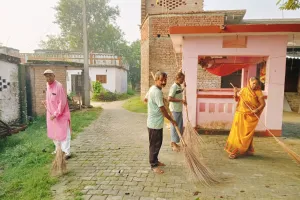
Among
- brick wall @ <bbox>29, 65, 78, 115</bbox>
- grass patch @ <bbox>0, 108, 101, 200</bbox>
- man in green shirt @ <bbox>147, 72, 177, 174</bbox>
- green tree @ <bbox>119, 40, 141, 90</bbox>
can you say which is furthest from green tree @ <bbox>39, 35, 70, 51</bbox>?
man in green shirt @ <bbox>147, 72, 177, 174</bbox>

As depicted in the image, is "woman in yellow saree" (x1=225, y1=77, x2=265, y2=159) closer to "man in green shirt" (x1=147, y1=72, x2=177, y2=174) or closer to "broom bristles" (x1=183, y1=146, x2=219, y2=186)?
"broom bristles" (x1=183, y1=146, x2=219, y2=186)

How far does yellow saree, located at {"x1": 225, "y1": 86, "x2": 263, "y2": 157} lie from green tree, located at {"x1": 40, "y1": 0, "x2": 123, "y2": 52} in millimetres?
31192

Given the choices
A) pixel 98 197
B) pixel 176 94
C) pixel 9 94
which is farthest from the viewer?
pixel 9 94

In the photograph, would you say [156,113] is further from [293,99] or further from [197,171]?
[293,99]

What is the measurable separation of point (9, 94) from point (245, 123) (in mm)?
7261

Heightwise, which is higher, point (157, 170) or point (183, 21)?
point (183, 21)

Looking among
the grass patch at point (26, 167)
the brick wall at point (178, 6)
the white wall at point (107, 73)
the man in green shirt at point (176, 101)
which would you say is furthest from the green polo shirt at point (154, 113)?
the white wall at point (107, 73)

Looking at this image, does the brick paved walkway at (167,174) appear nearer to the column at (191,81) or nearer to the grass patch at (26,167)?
the grass patch at (26,167)

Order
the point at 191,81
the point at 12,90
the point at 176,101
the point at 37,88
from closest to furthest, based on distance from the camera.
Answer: the point at 176,101 → the point at 191,81 → the point at 12,90 → the point at 37,88

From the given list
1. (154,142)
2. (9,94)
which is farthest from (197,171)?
(9,94)

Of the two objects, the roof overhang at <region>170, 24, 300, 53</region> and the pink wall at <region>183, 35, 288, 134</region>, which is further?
the pink wall at <region>183, 35, 288, 134</region>

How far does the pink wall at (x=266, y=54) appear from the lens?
6.32 m

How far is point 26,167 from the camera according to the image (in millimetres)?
4395

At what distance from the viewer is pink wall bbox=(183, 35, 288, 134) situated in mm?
6320
